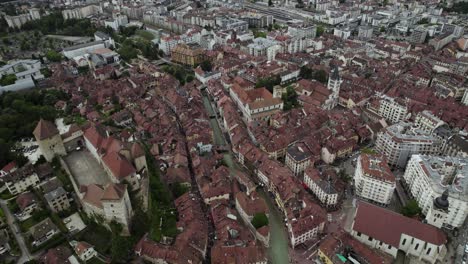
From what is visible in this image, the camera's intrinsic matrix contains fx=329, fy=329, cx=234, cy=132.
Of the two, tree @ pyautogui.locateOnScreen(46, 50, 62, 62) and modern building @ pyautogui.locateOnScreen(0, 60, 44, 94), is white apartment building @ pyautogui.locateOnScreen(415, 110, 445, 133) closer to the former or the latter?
modern building @ pyautogui.locateOnScreen(0, 60, 44, 94)

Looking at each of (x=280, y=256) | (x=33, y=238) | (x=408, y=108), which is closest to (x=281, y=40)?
(x=408, y=108)

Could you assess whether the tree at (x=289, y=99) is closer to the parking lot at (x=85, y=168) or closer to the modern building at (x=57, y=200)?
the parking lot at (x=85, y=168)

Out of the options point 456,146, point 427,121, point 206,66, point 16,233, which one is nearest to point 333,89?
point 427,121

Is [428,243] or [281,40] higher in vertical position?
[281,40]

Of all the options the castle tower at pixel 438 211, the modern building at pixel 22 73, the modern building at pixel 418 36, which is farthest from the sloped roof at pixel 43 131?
the modern building at pixel 418 36

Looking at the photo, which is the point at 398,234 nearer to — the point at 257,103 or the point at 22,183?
the point at 257,103

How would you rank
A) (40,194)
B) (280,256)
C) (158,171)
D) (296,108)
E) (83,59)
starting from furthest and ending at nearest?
(83,59) < (296,108) < (158,171) < (40,194) < (280,256)

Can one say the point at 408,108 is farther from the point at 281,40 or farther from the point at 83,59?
the point at 83,59
